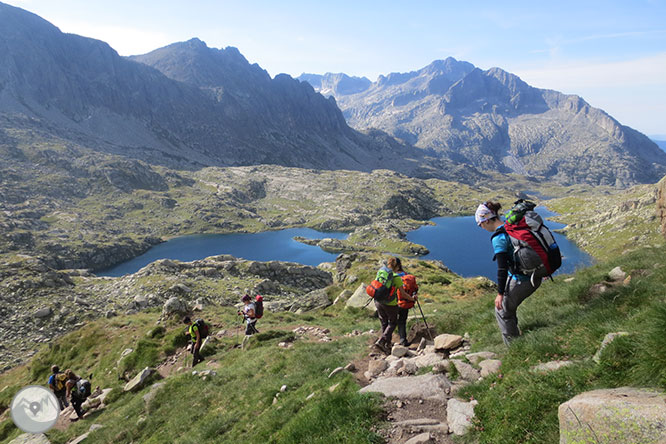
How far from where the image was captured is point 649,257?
45.1 ft

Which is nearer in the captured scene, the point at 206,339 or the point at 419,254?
the point at 206,339

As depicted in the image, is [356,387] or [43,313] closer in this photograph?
[356,387]

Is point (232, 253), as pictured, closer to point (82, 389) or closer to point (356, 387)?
point (82, 389)

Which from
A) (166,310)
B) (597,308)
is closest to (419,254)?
(166,310)

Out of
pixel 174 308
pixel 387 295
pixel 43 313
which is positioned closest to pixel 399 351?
pixel 387 295

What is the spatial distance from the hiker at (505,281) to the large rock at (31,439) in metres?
22.5

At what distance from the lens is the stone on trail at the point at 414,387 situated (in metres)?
8.35

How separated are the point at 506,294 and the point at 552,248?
1.71 m

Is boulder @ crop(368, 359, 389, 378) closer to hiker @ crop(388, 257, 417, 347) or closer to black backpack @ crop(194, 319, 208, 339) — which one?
hiker @ crop(388, 257, 417, 347)

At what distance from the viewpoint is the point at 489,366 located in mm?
8727

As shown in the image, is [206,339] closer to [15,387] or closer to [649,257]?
[15,387]

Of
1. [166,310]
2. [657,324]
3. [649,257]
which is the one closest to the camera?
[657,324]

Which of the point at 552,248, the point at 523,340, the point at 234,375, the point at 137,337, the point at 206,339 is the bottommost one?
the point at 137,337

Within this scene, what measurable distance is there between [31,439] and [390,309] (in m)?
20.1
